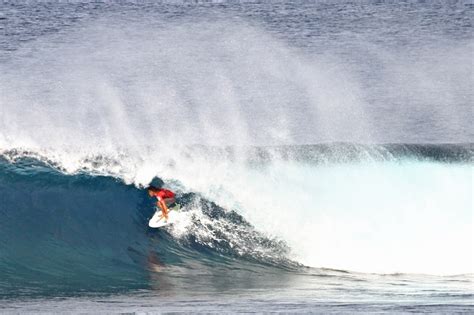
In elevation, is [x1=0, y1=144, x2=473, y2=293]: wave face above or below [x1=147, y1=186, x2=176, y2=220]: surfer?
below

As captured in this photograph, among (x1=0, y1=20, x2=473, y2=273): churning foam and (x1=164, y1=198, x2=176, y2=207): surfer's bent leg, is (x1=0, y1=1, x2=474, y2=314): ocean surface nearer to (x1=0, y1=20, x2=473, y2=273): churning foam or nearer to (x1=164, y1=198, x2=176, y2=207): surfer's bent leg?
(x1=0, y1=20, x2=473, y2=273): churning foam

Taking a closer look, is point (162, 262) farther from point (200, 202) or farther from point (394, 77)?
point (394, 77)

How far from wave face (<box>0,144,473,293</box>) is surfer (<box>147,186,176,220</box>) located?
19.2 inches

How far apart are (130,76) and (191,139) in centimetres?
838

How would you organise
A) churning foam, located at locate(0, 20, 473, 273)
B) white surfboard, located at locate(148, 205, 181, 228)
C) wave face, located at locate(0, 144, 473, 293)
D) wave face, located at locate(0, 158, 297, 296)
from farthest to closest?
churning foam, located at locate(0, 20, 473, 273), white surfboard, located at locate(148, 205, 181, 228), wave face, located at locate(0, 144, 473, 293), wave face, located at locate(0, 158, 297, 296)

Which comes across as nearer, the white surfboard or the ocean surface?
the ocean surface

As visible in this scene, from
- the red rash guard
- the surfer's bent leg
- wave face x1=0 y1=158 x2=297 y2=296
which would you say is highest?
the red rash guard

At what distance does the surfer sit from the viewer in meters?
23.2

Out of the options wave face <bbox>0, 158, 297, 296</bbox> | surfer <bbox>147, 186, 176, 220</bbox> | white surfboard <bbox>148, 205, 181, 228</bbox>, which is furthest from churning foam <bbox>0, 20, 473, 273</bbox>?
surfer <bbox>147, 186, 176, 220</bbox>

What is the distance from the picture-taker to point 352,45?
43188mm

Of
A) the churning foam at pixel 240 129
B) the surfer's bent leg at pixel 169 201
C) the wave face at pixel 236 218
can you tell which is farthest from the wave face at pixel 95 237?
the churning foam at pixel 240 129

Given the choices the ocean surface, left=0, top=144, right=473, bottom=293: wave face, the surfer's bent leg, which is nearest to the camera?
the ocean surface

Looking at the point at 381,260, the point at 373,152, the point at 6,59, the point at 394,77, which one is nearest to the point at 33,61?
the point at 6,59

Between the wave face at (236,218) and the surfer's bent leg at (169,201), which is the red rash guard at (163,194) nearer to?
the surfer's bent leg at (169,201)
